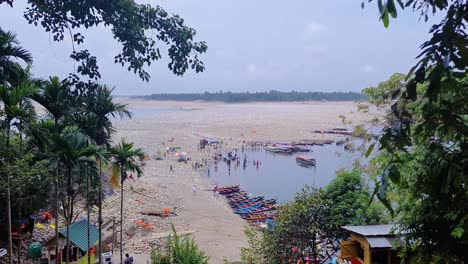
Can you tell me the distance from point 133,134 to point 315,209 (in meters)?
57.3

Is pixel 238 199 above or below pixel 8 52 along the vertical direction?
below

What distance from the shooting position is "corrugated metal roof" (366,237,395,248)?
8.20 metres

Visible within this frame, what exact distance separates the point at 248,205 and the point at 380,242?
75.4 ft

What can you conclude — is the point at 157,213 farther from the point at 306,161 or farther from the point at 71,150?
the point at 306,161

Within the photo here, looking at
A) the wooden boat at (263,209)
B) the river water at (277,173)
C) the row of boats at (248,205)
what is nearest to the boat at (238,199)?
the row of boats at (248,205)

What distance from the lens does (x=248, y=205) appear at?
3098 centimetres

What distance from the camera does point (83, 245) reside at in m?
14.0

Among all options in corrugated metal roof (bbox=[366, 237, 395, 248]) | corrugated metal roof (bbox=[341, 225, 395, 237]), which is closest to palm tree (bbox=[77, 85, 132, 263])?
corrugated metal roof (bbox=[341, 225, 395, 237])

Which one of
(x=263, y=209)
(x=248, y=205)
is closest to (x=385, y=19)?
(x=263, y=209)

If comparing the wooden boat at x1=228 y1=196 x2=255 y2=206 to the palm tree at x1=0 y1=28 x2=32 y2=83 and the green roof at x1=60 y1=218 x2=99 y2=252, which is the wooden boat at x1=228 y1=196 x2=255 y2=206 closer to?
the green roof at x1=60 y1=218 x2=99 y2=252

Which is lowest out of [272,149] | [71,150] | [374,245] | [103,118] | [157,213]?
[157,213]

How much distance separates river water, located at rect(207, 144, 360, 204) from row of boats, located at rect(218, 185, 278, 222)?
160cm

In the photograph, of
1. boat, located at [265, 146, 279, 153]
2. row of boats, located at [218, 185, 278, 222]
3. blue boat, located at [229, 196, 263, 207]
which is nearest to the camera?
row of boats, located at [218, 185, 278, 222]

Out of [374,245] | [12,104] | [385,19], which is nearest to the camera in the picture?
[385,19]
